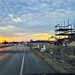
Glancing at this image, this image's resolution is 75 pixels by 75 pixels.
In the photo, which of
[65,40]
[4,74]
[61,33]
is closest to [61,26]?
[61,33]

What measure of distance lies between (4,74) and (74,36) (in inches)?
2384

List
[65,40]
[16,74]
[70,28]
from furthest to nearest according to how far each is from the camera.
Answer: [65,40] → [70,28] → [16,74]

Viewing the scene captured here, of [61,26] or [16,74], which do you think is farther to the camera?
[61,26]

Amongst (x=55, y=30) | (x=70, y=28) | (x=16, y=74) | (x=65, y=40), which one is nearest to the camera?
(x=16, y=74)

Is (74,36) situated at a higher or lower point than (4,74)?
higher

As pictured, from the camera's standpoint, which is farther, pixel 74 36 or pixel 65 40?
pixel 65 40

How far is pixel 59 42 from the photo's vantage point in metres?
80.6

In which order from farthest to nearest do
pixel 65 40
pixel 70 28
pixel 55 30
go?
pixel 65 40
pixel 55 30
pixel 70 28

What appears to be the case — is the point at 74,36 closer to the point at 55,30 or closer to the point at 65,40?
the point at 55,30

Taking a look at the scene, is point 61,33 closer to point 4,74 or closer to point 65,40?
point 65,40

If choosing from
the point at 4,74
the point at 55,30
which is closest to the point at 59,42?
the point at 55,30

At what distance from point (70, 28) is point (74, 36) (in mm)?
2763

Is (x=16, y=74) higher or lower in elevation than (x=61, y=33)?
lower

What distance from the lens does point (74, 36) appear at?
74938mm
